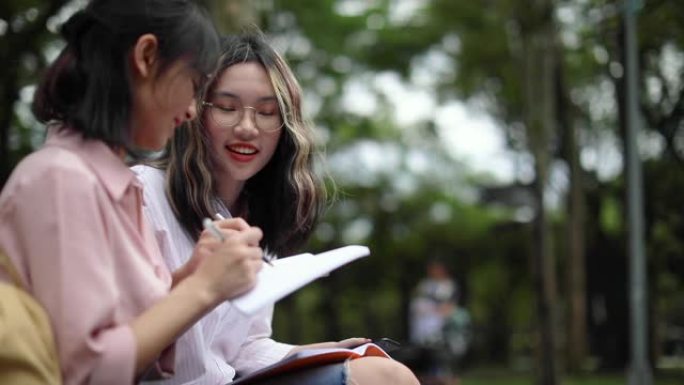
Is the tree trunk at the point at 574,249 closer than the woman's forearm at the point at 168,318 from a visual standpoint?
No

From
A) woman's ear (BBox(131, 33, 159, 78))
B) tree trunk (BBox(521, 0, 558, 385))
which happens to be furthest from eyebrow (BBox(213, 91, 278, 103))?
tree trunk (BBox(521, 0, 558, 385))

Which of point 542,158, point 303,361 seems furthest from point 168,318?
point 542,158

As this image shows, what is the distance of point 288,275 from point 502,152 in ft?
76.3

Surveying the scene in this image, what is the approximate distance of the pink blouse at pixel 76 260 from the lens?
1794 mm

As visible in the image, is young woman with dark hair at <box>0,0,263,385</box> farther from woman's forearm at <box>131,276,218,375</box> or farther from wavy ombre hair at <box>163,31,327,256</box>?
wavy ombre hair at <box>163,31,327,256</box>

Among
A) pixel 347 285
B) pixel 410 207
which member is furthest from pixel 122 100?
pixel 347 285

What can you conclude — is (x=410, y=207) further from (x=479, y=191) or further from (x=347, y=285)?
(x=479, y=191)

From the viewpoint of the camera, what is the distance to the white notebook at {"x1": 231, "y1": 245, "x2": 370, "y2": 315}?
1.95 meters

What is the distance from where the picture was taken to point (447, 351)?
14461mm

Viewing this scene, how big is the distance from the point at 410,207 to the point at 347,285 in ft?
10.8

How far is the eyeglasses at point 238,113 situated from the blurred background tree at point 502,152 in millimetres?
5118

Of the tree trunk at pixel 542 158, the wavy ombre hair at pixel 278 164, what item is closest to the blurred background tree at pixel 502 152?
the tree trunk at pixel 542 158

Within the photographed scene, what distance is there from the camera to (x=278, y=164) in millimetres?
3000

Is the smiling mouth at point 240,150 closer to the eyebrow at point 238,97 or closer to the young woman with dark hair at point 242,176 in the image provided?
the young woman with dark hair at point 242,176
